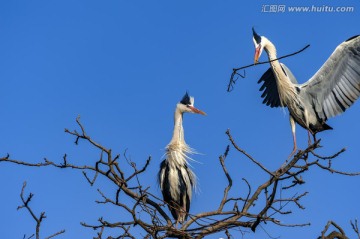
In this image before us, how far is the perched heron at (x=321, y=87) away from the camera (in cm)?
715

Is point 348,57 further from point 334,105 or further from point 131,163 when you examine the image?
point 131,163

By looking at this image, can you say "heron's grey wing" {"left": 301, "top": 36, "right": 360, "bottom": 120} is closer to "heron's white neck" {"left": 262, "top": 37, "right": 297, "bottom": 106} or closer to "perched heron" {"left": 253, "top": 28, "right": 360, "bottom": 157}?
"perched heron" {"left": 253, "top": 28, "right": 360, "bottom": 157}

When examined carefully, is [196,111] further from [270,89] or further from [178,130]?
[270,89]

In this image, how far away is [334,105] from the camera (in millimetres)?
7359

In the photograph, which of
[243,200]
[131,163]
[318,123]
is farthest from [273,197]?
[318,123]

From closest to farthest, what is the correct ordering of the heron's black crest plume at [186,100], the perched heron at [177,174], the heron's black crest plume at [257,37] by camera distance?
the perched heron at [177,174], the heron's black crest plume at [186,100], the heron's black crest plume at [257,37]

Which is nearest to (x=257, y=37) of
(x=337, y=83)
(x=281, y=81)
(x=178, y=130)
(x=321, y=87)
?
(x=281, y=81)

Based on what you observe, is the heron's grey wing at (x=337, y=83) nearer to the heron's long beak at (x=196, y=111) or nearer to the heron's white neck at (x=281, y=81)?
the heron's white neck at (x=281, y=81)

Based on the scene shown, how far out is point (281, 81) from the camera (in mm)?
7652

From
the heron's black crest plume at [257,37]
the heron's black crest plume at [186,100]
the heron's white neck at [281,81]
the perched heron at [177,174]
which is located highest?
the heron's black crest plume at [257,37]

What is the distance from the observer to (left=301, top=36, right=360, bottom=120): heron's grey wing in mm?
7121

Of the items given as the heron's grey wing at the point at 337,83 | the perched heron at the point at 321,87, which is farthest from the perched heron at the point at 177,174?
the heron's grey wing at the point at 337,83

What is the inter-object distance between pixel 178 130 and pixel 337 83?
1.78 meters

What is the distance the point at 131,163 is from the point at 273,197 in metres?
0.93
